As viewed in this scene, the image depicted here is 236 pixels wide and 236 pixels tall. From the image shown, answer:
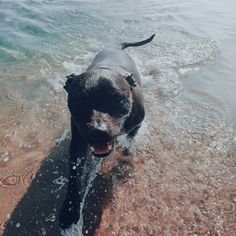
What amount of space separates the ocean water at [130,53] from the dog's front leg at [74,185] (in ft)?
2.73

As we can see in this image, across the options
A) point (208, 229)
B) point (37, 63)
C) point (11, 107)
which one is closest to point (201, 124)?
point (208, 229)

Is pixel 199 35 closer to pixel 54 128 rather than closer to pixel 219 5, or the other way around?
pixel 219 5

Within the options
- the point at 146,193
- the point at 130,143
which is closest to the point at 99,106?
the point at 146,193

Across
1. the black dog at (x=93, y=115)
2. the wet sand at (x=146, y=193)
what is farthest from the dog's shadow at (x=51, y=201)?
the black dog at (x=93, y=115)

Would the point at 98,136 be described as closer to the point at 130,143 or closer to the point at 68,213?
the point at 68,213

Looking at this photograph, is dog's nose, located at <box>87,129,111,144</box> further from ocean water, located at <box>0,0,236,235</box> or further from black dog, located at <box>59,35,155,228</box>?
ocean water, located at <box>0,0,236,235</box>

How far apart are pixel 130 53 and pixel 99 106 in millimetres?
6106

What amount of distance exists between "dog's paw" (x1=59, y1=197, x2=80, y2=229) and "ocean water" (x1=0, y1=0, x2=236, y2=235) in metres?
0.80

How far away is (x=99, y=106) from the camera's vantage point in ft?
14.0

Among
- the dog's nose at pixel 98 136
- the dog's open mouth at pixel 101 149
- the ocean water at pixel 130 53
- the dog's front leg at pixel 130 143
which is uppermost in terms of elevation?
the dog's nose at pixel 98 136

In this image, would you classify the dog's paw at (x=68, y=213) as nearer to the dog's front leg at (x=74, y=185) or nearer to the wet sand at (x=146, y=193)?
→ the dog's front leg at (x=74, y=185)

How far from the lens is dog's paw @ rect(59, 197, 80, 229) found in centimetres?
426

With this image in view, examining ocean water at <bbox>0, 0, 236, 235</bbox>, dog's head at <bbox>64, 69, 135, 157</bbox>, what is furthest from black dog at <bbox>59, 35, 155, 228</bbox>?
ocean water at <bbox>0, 0, 236, 235</bbox>

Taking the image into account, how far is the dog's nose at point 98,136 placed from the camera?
3.91 metres
